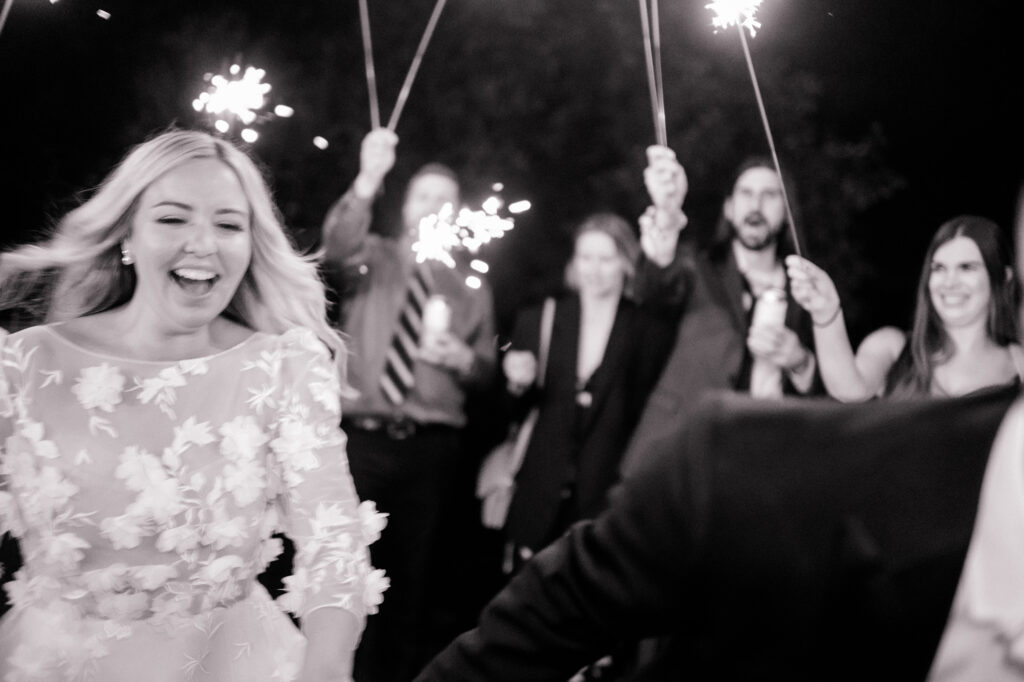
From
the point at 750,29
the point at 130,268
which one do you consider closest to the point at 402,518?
the point at 130,268

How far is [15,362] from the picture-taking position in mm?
2066

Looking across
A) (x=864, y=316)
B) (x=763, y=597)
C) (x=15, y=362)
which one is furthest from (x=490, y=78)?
(x=763, y=597)

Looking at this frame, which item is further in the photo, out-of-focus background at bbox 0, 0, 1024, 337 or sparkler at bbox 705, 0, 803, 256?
out-of-focus background at bbox 0, 0, 1024, 337

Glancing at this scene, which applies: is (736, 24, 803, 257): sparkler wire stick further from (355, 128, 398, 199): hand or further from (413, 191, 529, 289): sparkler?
(355, 128, 398, 199): hand

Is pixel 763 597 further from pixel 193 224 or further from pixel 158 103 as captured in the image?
pixel 158 103

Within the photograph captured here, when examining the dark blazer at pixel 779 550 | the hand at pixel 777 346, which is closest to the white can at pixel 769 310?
the hand at pixel 777 346

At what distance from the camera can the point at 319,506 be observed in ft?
6.75

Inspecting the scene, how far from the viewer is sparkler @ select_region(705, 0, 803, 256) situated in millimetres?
3818

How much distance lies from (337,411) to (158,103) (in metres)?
2.97

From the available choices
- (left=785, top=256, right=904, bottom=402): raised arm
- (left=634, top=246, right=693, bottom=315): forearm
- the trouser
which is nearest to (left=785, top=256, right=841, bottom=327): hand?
(left=785, top=256, right=904, bottom=402): raised arm

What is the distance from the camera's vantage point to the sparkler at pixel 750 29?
3.82 metres

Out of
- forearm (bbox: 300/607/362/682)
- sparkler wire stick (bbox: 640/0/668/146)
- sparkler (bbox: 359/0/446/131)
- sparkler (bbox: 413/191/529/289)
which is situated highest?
sparkler (bbox: 359/0/446/131)

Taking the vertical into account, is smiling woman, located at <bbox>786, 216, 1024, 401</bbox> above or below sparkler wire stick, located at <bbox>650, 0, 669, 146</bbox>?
below

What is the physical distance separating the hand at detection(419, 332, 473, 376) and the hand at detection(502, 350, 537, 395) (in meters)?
0.15
